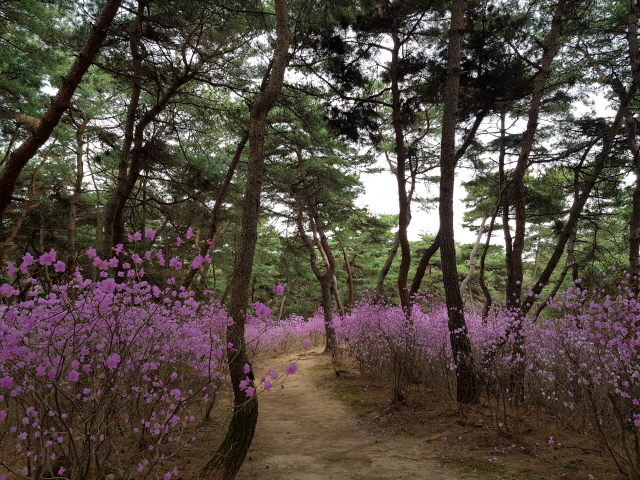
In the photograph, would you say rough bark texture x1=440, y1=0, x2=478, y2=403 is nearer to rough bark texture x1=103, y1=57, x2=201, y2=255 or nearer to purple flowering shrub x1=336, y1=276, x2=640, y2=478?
purple flowering shrub x1=336, y1=276, x2=640, y2=478

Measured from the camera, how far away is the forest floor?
3.86 metres

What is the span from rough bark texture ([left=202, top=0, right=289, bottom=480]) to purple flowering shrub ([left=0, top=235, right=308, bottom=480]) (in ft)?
0.85

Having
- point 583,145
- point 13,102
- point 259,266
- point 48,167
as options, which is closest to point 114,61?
point 13,102

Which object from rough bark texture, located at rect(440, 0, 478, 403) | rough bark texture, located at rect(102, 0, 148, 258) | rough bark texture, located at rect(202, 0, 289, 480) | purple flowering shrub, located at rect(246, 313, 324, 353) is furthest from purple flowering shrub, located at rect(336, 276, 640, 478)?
purple flowering shrub, located at rect(246, 313, 324, 353)

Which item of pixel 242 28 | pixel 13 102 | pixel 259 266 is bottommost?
pixel 259 266

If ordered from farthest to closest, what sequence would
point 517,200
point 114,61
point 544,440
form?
1. point 114,61
2. point 517,200
3. point 544,440

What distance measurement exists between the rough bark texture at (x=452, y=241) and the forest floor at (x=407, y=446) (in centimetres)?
46

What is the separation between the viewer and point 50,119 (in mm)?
4105

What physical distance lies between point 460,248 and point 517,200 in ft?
56.7

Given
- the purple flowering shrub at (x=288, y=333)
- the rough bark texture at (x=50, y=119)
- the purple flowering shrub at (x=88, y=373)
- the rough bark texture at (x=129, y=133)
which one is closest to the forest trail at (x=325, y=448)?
the purple flowering shrub at (x=88, y=373)

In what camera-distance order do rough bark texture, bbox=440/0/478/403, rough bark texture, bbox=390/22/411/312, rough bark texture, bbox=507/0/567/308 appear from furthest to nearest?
rough bark texture, bbox=390/22/411/312 < rough bark texture, bbox=507/0/567/308 < rough bark texture, bbox=440/0/478/403

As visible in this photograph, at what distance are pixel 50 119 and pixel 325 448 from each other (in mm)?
5156

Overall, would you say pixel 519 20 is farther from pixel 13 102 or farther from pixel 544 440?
pixel 13 102

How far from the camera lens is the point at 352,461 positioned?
176 inches
